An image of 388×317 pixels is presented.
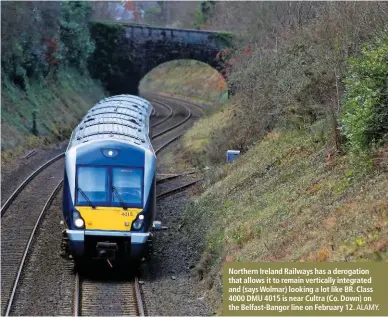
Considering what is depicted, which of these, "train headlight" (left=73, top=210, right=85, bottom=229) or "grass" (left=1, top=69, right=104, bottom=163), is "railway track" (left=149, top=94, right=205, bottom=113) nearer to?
"grass" (left=1, top=69, right=104, bottom=163)

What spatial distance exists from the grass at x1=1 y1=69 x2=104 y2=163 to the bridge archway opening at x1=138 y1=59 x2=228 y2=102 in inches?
404

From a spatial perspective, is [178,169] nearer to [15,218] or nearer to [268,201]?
[15,218]

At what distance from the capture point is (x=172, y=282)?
621 inches

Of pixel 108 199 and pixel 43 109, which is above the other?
pixel 108 199

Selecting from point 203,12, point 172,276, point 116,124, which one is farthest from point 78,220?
point 203,12

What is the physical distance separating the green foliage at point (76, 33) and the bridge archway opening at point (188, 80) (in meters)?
7.71

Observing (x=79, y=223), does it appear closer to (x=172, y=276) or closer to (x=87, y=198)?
(x=87, y=198)

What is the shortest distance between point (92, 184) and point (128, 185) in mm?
736

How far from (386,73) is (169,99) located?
50.2m

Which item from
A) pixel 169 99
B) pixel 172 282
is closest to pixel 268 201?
pixel 172 282

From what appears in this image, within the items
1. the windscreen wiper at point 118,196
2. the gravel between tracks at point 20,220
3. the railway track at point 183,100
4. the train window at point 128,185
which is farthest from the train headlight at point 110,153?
the railway track at point 183,100

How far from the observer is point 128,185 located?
52.9 ft

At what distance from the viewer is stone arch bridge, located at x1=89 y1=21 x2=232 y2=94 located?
50.6 m

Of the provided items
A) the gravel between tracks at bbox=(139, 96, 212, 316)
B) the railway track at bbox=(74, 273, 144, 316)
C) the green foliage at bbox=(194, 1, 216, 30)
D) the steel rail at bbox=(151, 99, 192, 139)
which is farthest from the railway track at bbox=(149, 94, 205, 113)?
the railway track at bbox=(74, 273, 144, 316)
